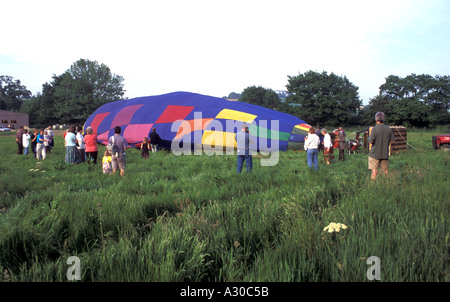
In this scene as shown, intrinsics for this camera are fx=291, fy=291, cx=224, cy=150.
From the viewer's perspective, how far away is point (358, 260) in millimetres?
2201

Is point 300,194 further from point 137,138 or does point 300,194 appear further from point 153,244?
point 137,138

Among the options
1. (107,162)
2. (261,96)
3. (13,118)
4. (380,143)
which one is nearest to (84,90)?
(13,118)

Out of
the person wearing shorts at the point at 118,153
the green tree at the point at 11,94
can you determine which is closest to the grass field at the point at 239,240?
the person wearing shorts at the point at 118,153

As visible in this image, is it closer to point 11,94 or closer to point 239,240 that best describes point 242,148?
point 239,240

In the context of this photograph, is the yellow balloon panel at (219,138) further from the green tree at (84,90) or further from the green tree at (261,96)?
the green tree at (261,96)

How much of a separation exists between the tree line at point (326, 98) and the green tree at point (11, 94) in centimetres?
4211

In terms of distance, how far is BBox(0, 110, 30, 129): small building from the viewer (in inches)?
2785

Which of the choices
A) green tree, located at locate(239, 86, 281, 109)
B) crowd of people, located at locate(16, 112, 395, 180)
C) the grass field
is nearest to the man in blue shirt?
crowd of people, located at locate(16, 112, 395, 180)

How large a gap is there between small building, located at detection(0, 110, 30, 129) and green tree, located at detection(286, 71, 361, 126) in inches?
2535

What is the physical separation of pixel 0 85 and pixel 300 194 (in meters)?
148

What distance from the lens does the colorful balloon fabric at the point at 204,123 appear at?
16047 mm

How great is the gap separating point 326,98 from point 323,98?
784 mm

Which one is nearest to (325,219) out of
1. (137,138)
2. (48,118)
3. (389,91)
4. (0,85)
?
(137,138)

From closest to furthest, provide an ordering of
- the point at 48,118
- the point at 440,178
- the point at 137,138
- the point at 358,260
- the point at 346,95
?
the point at 358,260
the point at 440,178
the point at 137,138
the point at 346,95
the point at 48,118
